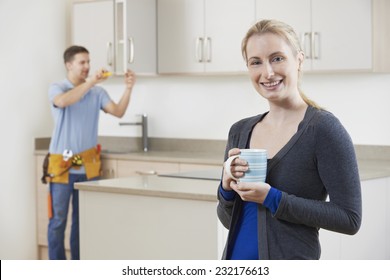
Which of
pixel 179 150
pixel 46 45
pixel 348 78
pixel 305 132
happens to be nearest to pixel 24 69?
pixel 46 45

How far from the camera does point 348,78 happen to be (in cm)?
442

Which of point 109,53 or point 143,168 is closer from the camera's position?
point 143,168

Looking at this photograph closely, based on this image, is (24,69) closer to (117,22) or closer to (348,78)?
(117,22)

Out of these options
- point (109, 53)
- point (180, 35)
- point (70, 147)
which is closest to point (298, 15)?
point (180, 35)

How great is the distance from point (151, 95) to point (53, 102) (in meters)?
0.89

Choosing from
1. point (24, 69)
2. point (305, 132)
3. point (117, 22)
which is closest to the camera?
point (305, 132)

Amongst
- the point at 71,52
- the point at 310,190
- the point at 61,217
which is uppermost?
the point at 71,52

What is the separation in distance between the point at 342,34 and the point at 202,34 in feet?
3.17

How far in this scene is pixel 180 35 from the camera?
4855mm

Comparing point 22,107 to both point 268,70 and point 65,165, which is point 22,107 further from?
point 268,70

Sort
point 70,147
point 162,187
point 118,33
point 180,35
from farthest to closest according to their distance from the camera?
point 118,33
point 180,35
point 70,147
point 162,187

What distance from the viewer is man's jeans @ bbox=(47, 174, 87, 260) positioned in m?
4.70

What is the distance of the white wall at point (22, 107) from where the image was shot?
5.19 meters

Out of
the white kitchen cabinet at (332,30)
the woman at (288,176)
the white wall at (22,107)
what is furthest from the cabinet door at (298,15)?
the woman at (288,176)
